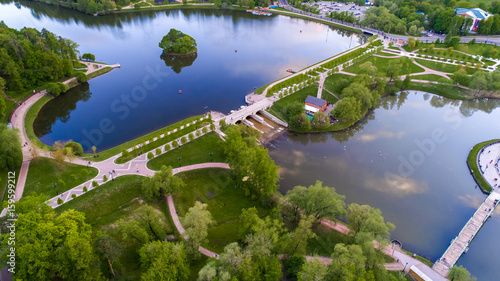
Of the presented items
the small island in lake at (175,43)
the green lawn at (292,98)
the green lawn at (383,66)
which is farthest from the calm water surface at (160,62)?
the green lawn at (383,66)

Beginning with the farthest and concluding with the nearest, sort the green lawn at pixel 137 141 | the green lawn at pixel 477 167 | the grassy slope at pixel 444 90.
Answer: the grassy slope at pixel 444 90 < the green lawn at pixel 137 141 < the green lawn at pixel 477 167

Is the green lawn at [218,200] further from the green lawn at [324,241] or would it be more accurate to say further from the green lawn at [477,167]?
the green lawn at [477,167]

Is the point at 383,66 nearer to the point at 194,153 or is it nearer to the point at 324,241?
the point at 194,153

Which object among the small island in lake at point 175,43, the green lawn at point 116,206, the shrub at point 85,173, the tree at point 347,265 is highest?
the small island in lake at point 175,43

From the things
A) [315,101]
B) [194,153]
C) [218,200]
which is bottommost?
[218,200]

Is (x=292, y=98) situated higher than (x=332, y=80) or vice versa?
(x=332, y=80)

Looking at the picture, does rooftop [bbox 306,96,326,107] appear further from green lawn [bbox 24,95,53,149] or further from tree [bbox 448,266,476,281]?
green lawn [bbox 24,95,53,149]

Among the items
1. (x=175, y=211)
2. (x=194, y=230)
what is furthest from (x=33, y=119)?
→ (x=194, y=230)
